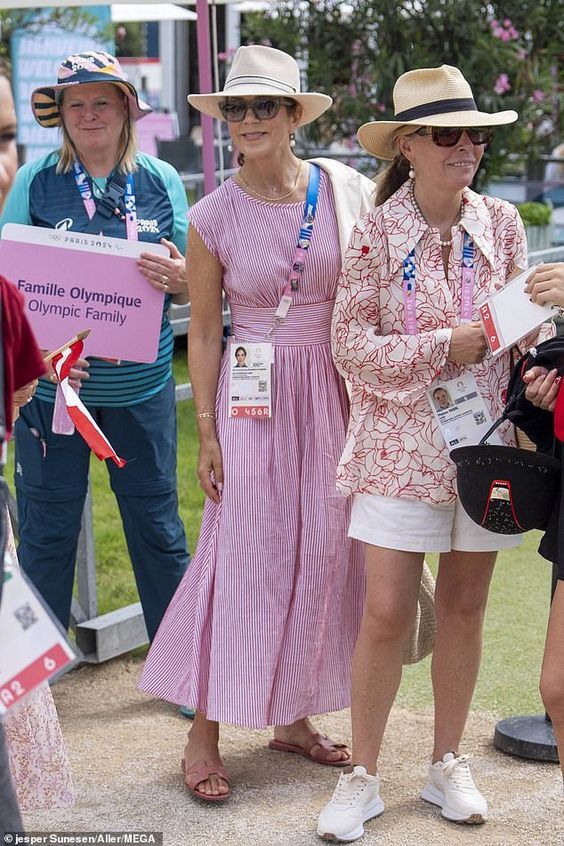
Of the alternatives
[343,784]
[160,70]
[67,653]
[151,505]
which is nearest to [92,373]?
[151,505]

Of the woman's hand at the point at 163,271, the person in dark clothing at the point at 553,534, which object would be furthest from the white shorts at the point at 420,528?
the woman's hand at the point at 163,271

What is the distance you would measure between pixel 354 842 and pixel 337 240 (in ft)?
5.70

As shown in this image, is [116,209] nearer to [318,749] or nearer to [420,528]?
[420,528]

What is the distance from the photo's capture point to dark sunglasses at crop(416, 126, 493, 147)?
11.5 feet

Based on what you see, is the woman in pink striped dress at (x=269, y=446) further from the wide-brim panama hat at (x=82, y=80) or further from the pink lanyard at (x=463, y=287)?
the wide-brim panama hat at (x=82, y=80)

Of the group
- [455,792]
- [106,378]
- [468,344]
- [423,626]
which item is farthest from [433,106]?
[455,792]

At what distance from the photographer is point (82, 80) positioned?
417 cm

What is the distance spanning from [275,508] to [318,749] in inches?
33.7

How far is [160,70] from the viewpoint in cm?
2423

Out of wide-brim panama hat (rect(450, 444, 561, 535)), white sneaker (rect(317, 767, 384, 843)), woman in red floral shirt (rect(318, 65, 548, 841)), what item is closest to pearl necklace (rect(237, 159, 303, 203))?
woman in red floral shirt (rect(318, 65, 548, 841))

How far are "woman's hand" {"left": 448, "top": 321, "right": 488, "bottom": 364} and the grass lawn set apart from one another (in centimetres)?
165

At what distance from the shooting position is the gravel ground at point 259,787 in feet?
12.0

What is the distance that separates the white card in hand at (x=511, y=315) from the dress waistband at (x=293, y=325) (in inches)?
26.3

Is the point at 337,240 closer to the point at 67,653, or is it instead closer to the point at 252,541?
the point at 252,541
